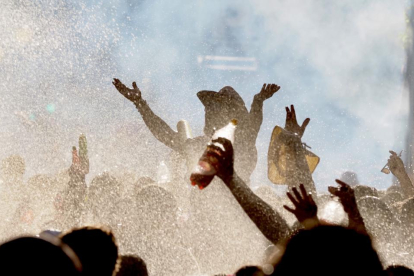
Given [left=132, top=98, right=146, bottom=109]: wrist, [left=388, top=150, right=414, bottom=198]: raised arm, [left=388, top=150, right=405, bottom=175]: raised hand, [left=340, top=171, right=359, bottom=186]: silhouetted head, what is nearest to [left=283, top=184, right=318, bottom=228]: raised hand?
[left=132, top=98, right=146, bottom=109]: wrist

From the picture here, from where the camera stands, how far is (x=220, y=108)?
3.68 metres

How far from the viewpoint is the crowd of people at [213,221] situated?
1.07 meters

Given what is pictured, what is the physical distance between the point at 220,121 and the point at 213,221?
115 centimetres

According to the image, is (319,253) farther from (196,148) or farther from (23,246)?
(196,148)

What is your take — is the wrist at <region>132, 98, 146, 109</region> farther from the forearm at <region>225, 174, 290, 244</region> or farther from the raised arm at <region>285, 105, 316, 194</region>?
the forearm at <region>225, 174, 290, 244</region>

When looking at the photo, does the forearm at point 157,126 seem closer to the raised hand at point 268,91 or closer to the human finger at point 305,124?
the raised hand at point 268,91

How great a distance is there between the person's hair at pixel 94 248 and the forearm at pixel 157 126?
232 cm

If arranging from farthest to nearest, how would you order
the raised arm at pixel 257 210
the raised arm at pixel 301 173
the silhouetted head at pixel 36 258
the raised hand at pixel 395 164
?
1. the raised hand at pixel 395 164
2. the raised arm at pixel 301 173
3. the raised arm at pixel 257 210
4. the silhouetted head at pixel 36 258

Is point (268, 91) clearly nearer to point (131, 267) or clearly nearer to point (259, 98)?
point (259, 98)

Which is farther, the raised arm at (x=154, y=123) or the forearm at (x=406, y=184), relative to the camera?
the forearm at (x=406, y=184)

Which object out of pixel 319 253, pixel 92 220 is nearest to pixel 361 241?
pixel 319 253

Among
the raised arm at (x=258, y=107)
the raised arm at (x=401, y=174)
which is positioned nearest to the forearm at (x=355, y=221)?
the raised arm at (x=258, y=107)

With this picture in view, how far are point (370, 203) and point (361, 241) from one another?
2.24 metres

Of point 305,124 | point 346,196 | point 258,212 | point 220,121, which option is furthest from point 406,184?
point 258,212
